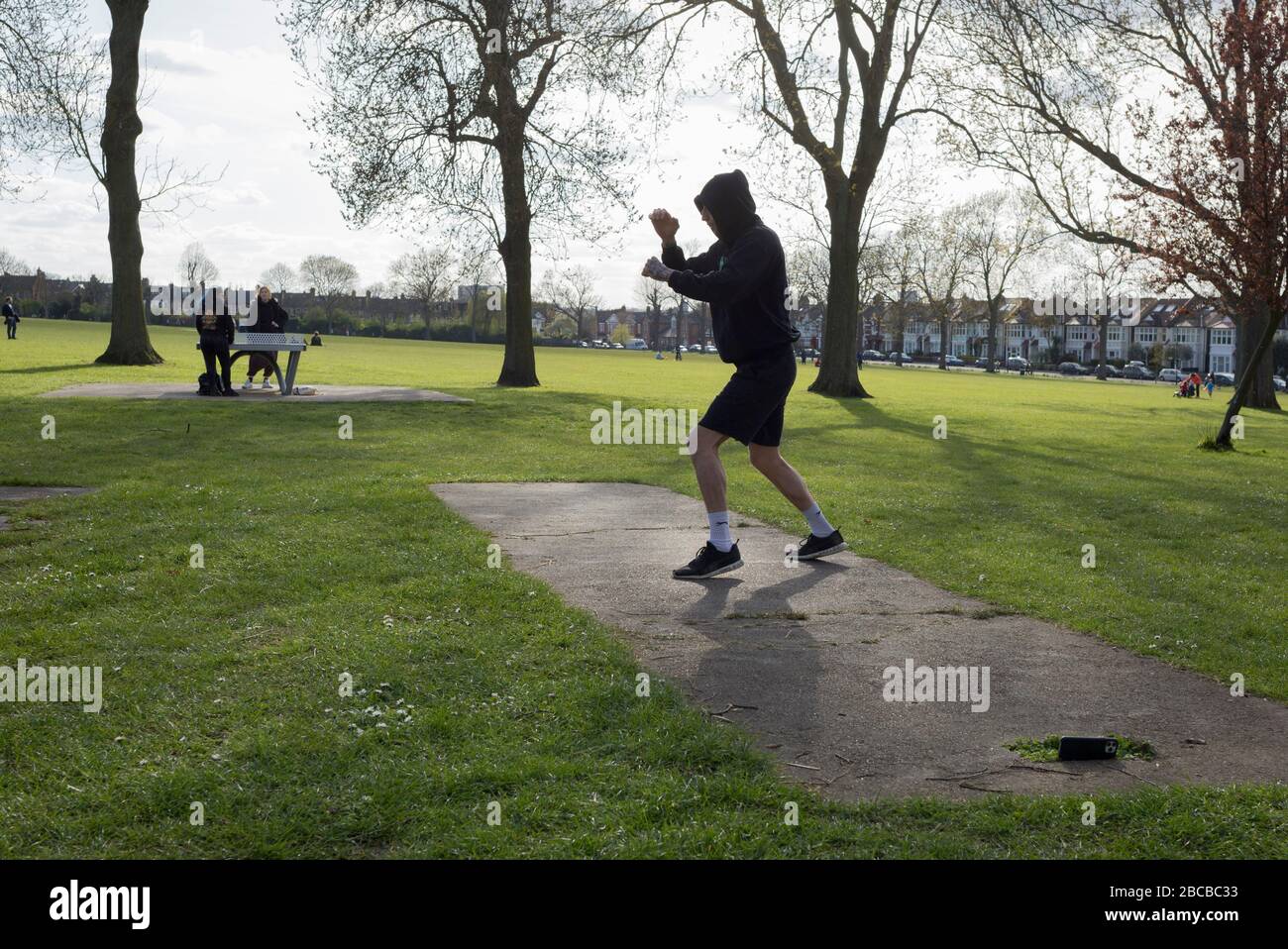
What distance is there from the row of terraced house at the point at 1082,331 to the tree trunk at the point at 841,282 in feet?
241

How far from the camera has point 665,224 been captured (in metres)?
6.71

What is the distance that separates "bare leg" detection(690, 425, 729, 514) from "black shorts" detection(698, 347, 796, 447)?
81 millimetres

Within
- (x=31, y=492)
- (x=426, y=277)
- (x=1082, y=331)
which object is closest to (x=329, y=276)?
(x=426, y=277)

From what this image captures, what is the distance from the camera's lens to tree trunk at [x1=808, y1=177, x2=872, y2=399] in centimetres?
2942

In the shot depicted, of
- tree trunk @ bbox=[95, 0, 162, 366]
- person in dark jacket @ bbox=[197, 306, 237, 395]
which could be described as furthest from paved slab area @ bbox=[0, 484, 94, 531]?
tree trunk @ bbox=[95, 0, 162, 366]

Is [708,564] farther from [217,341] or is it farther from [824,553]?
[217,341]

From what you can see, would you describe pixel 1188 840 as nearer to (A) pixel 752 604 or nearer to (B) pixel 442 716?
(B) pixel 442 716

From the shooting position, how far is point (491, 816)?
128 inches

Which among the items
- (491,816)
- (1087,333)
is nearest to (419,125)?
(491,816)

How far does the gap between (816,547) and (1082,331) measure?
6594 inches

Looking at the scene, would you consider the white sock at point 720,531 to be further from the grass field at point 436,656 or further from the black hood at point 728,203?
the black hood at point 728,203

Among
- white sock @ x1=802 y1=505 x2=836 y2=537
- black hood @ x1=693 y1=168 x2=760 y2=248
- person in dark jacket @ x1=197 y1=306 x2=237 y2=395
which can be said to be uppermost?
black hood @ x1=693 y1=168 x2=760 y2=248

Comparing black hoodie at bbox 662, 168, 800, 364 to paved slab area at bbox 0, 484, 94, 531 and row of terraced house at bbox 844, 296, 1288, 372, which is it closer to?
paved slab area at bbox 0, 484, 94, 531

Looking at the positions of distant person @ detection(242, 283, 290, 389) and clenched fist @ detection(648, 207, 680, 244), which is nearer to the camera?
clenched fist @ detection(648, 207, 680, 244)
